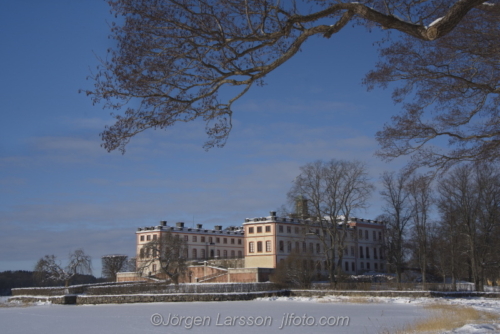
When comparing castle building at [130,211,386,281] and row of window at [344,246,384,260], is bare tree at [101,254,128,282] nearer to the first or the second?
castle building at [130,211,386,281]

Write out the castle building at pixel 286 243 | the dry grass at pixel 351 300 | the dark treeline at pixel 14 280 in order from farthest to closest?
the dark treeline at pixel 14 280
the castle building at pixel 286 243
the dry grass at pixel 351 300

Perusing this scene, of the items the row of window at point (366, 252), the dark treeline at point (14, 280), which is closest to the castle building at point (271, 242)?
the row of window at point (366, 252)

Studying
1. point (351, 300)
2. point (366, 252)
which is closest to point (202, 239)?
point (366, 252)

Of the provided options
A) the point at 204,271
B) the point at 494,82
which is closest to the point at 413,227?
the point at 204,271

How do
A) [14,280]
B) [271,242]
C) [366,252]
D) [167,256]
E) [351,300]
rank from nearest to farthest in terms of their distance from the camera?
[351,300], [167,256], [271,242], [366,252], [14,280]

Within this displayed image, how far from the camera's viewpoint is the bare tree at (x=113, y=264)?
234 ft

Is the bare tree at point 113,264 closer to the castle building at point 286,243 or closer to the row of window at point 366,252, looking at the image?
the castle building at point 286,243

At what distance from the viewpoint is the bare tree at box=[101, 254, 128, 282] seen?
234 feet

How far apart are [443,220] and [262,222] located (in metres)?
23.0

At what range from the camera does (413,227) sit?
4475cm

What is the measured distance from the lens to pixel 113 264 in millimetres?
71562

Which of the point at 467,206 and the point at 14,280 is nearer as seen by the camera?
the point at 467,206

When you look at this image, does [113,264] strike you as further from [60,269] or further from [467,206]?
[467,206]

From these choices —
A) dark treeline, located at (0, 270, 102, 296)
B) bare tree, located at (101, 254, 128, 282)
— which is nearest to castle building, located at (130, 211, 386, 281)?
bare tree, located at (101, 254, 128, 282)
